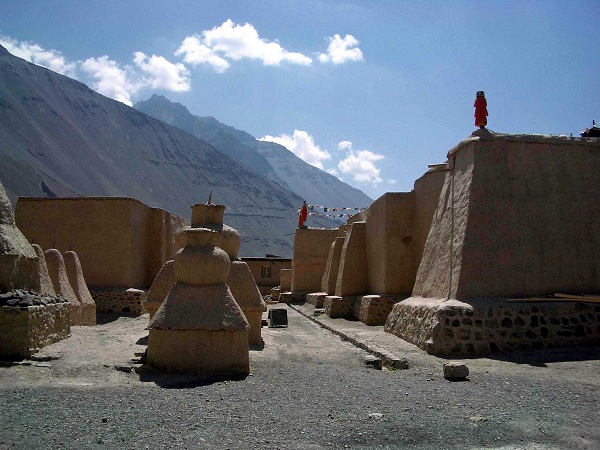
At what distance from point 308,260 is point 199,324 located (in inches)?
603

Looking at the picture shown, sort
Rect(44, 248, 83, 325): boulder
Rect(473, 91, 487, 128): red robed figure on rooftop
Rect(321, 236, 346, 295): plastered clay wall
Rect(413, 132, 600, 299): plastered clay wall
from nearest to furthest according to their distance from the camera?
Rect(413, 132, 600, 299): plastered clay wall → Rect(473, 91, 487, 128): red robed figure on rooftop → Rect(44, 248, 83, 325): boulder → Rect(321, 236, 346, 295): plastered clay wall

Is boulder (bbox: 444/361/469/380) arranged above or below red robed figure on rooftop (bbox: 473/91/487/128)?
below

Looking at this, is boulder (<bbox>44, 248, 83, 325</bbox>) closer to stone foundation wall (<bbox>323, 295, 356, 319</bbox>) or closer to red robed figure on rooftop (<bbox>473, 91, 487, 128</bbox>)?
stone foundation wall (<bbox>323, 295, 356, 319</bbox>)

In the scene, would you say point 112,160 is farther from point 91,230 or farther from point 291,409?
point 291,409

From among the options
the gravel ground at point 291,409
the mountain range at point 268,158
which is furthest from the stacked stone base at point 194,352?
the mountain range at point 268,158

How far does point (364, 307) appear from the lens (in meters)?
13.6

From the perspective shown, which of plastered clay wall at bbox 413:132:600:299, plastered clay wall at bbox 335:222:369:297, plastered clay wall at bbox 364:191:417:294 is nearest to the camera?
plastered clay wall at bbox 413:132:600:299

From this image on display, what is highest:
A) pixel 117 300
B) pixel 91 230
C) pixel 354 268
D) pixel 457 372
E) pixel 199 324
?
pixel 91 230

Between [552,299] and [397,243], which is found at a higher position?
[397,243]

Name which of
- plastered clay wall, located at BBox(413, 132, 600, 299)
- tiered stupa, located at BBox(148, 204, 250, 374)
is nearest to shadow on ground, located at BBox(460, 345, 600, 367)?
plastered clay wall, located at BBox(413, 132, 600, 299)

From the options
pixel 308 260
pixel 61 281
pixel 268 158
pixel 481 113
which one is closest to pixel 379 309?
pixel 481 113

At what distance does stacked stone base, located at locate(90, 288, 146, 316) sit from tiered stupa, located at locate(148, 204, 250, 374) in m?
8.11

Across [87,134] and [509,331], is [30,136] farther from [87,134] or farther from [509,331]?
[509,331]

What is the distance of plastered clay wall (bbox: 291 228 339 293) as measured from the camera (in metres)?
21.7
